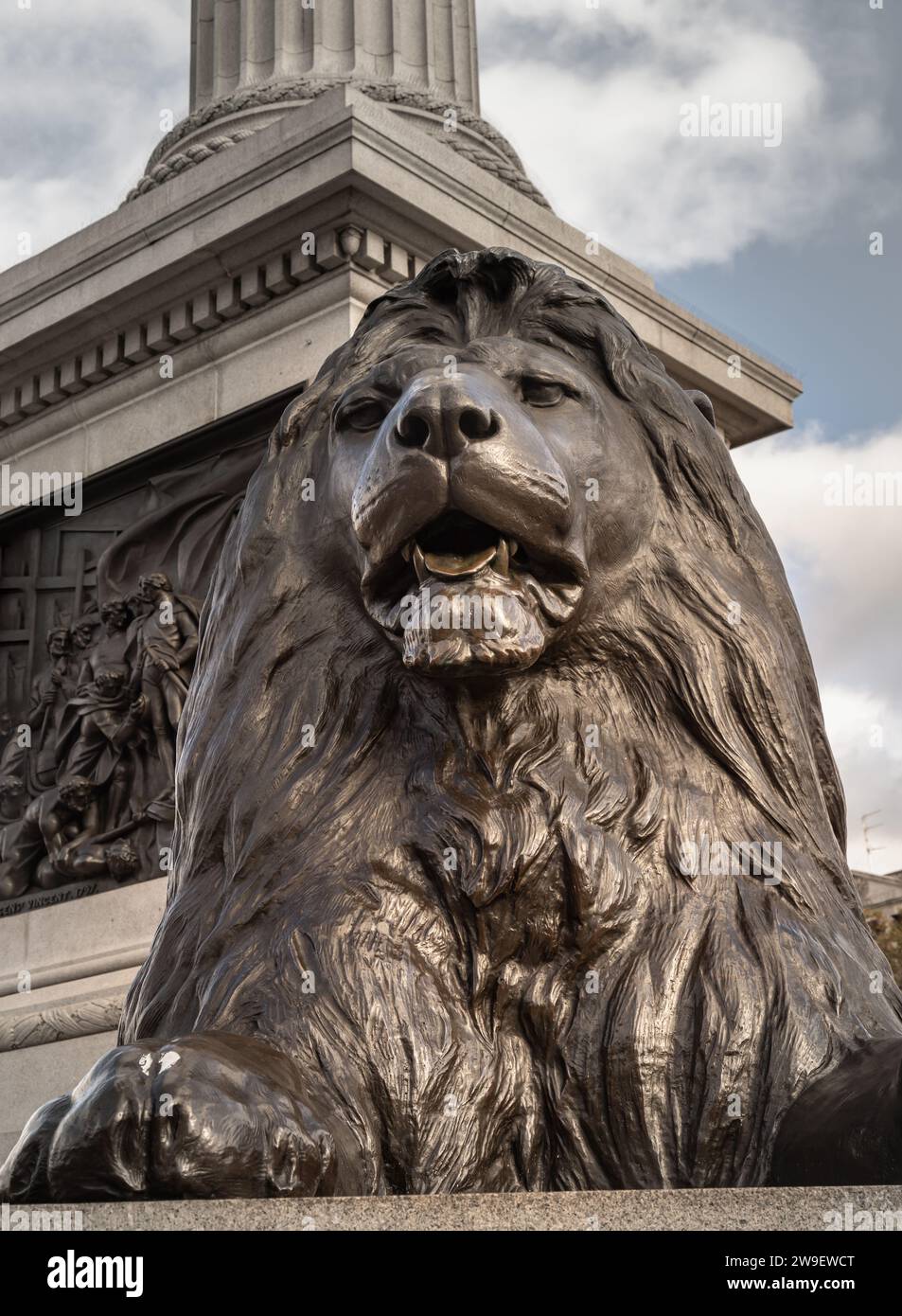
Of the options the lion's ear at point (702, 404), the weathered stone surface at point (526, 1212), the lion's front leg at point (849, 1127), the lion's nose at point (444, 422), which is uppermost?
the lion's ear at point (702, 404)

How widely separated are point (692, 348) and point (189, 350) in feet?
7.04

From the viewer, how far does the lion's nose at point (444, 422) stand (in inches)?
88.3

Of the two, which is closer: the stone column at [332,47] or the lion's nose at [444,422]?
the lion's nose at [444,422]

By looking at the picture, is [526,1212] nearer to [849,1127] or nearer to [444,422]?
[849,1127]

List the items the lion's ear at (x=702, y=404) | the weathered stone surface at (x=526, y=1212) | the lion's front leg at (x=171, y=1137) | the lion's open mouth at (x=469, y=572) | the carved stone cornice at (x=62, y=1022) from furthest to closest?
the carved stone cornice at (x=62, y=1022)
the lion's ear at (x=702, y=404)
the lion's open mouth at (x=469, y=572)
the lion's front leg at (x=171, y=1137)
the weathered stone surface at (x=526, y=1212)

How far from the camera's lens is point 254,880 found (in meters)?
2.37

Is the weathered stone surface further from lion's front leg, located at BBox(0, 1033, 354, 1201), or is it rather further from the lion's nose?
the lion's nose

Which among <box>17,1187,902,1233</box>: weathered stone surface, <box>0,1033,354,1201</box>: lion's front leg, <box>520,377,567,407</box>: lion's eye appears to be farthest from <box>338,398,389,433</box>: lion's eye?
<box>17,1187,902,1233</box>: weathered stone surface

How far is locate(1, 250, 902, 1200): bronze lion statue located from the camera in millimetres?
2145

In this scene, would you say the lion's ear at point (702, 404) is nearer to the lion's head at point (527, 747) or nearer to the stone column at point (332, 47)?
the lion's head at point (527, 747)

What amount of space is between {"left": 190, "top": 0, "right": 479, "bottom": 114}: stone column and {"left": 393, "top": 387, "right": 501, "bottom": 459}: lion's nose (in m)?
6.45

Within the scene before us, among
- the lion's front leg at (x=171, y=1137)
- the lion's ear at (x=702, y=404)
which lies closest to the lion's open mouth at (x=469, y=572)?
the lion's ear at (x=702, y=404)

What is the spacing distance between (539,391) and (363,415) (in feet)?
0.85
